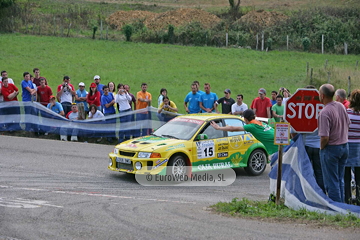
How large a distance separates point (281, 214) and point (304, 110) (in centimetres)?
184

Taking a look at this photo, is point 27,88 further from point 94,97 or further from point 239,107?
point 239,107

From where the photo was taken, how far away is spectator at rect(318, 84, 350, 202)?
877 cm

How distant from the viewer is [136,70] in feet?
145

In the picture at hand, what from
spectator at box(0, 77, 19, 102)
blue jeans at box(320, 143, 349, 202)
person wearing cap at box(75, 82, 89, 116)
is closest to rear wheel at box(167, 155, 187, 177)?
blue jeans at box(320, 143, 349, 202)

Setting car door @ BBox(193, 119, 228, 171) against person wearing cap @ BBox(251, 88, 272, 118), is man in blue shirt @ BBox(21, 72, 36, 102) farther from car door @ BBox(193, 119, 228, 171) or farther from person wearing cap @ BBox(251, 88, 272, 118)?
car door @ BBox(193, 119, 228, 171)

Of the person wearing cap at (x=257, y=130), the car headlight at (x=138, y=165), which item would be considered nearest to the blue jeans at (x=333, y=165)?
the person wearing cap at (x=257, y=130)

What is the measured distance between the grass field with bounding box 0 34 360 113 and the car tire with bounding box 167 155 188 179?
2021 cm

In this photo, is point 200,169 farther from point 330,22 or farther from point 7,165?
point 330,22

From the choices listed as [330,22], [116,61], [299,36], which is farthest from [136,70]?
[330,22]

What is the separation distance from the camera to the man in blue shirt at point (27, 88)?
65.4 feet

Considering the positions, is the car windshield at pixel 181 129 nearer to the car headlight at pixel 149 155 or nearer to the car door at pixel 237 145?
the car door at pixel 237 145

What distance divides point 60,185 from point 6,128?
28.0 ft

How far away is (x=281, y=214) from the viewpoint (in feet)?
28.6

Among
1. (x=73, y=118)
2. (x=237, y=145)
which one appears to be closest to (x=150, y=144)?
(x=237, y=145)
